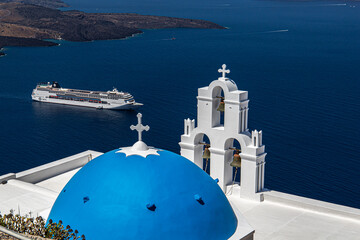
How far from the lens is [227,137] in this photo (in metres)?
24.5

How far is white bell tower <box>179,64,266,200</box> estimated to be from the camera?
2403cm

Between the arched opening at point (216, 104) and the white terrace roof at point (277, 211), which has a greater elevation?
the arched opening at point (216, 104)

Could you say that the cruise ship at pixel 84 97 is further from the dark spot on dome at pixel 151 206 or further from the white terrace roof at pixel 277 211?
the dark spot on dome at pixel 151 206

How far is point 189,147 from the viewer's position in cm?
2530

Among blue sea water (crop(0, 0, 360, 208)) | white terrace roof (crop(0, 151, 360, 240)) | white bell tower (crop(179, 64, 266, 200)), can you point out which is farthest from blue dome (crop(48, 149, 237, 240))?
blue sea water (crop(0, 0, 360, 208))

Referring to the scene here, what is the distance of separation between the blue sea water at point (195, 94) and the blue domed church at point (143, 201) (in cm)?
2913

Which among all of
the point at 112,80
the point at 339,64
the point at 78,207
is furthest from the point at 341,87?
the point at 78,207

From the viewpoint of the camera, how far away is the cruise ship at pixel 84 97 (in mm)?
82875

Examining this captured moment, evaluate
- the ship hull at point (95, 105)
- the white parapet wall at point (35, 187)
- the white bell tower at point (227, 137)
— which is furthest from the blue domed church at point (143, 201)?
the ship hull at point (95, 105)

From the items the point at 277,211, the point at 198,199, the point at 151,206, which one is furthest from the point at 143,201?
the point at 277,211

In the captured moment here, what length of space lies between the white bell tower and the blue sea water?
22013 millimetres

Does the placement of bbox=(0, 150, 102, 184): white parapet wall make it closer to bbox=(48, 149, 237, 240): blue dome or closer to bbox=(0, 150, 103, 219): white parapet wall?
bbox=(0, 150, 103, 219): white parapet wall

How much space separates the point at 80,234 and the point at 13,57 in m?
123

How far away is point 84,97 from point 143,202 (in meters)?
70.7
